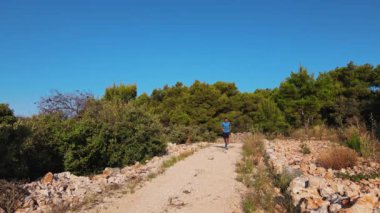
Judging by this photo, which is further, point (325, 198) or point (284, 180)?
point (284, 180)

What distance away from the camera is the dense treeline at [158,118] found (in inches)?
472

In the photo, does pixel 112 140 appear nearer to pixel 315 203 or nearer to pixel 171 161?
pixel 171 161

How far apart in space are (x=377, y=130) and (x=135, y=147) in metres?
12.0

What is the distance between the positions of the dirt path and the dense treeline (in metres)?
3.88

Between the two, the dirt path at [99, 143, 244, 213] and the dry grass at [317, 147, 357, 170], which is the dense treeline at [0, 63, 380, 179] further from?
the dry grass at [317, 147, 357, 170]

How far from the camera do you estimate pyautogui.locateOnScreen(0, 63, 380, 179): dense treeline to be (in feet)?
39.4

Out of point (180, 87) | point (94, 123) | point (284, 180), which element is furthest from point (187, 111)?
point (284, 180)

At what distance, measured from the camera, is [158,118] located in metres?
Answer: 20.0

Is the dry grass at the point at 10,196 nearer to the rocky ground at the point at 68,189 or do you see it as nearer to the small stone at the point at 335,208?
the rocky ground at the point at 68,189

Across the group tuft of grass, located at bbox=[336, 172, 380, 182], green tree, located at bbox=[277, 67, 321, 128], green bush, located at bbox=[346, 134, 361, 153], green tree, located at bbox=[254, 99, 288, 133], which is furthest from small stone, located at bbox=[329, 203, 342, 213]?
green tree, located at bbox=[277, 67, 321, 128]

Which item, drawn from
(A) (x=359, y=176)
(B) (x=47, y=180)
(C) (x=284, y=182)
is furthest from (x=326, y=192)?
(B) (x=47, y=180)

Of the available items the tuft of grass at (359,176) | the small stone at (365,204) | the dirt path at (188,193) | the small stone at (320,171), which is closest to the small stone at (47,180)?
the dirt path at (188,193)

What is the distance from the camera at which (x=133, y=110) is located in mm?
15586

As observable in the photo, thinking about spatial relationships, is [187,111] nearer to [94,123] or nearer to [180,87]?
[180,87]
